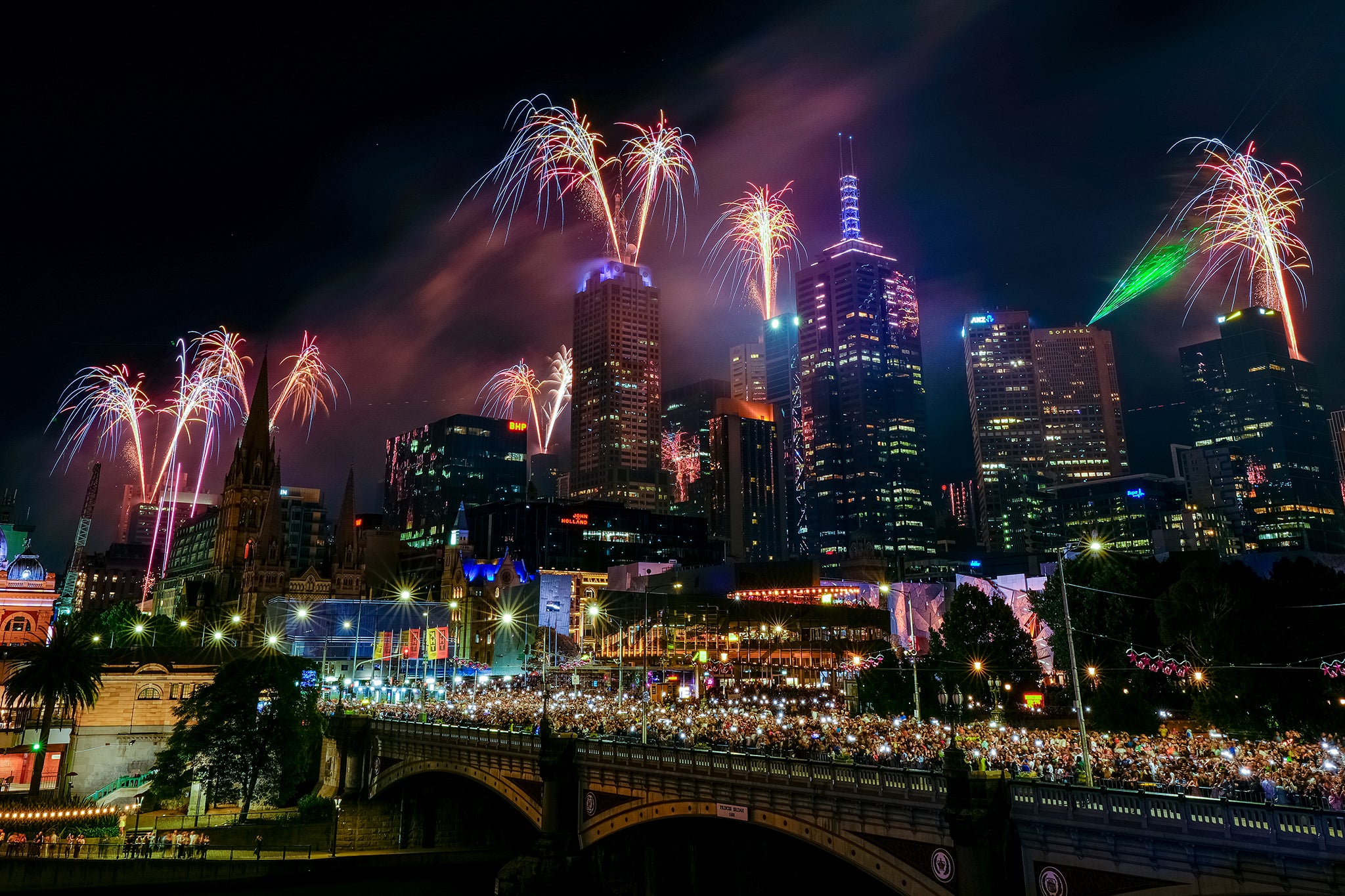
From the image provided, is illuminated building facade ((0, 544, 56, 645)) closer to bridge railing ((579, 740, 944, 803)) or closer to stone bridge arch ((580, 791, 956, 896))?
bridge railing ((579, 740, 944, 803))

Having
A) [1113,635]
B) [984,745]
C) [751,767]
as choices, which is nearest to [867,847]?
[751,767]

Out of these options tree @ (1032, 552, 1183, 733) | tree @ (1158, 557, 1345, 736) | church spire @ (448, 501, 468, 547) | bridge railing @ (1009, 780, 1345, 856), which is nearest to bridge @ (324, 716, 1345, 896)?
bridge railing @ (1009, 780, 1345, 856)

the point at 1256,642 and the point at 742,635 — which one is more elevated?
the point at 742,635

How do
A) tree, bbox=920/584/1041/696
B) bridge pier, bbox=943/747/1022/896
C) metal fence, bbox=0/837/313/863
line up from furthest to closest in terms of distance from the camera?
tree, bbox=920/584/1041/696 → metal fence, bbox=0/837/313/863 → bridge pier, bbox=943/747/1022/896

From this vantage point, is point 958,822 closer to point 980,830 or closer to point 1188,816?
point 980,830

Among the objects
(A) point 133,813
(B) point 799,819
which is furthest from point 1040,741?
(A) point 133,813

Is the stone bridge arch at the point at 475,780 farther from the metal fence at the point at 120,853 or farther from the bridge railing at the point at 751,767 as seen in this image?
the metal fence at the point at 120,853

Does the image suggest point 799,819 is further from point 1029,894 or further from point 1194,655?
point 1194,655
